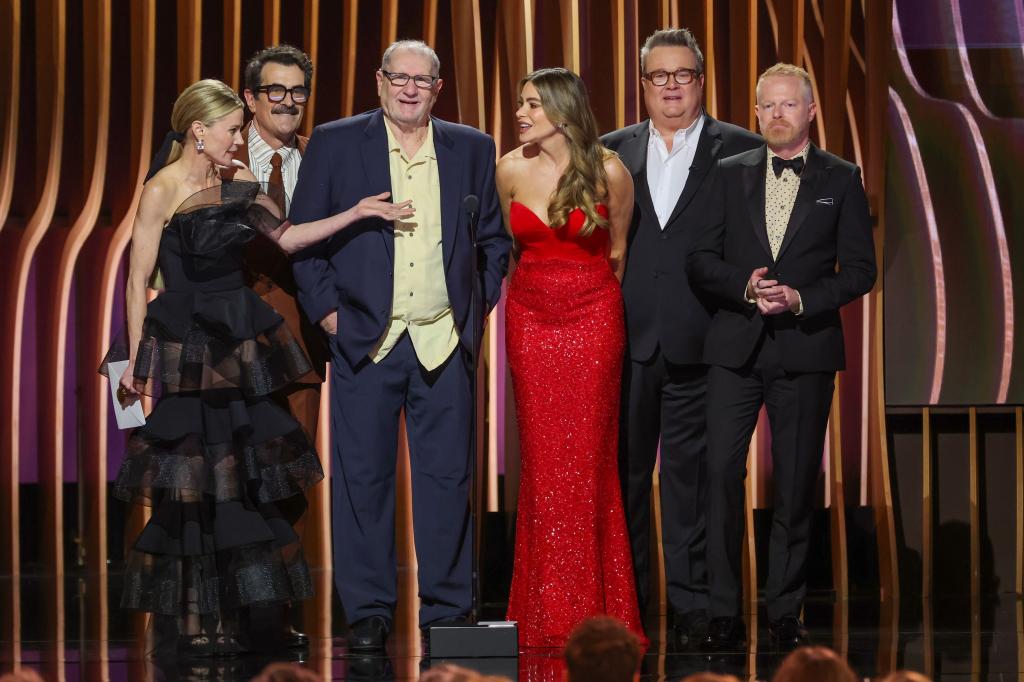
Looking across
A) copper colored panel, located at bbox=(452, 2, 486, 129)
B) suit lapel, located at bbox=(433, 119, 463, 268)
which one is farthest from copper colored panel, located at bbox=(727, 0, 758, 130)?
suit lapel, located at bbox=(433, 119, 463, 268)

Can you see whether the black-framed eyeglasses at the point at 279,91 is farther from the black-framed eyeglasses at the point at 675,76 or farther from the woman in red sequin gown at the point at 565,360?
the black-framed eyeglasses at the point at 675,76

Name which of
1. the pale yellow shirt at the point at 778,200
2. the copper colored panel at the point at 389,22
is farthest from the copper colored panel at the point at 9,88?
the pale yellow shirt at the point at 778,200

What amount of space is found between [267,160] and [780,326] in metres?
1.52

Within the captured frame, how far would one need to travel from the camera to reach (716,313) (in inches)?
156

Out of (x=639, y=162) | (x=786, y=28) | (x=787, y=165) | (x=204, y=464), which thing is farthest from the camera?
(x=786, y=28)

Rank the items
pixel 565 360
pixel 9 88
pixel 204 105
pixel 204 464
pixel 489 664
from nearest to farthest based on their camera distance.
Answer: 1. pixel 489 664
2. pixel 204 464
3. pixel 204 105
4. pixel 565 360
5. pixel 9 88

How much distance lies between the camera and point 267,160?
158 inches

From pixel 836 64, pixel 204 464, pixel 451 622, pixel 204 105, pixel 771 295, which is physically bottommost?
pixel 451 622

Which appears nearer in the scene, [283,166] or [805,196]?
[805,196]

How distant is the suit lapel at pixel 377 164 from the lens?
3.78 meters

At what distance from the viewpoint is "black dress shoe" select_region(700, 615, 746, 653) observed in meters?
3.82

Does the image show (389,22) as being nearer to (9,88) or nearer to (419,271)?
(9,88)

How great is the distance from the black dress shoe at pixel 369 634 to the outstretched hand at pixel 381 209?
107cm

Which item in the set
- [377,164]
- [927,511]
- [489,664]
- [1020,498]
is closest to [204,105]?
[377,164]
